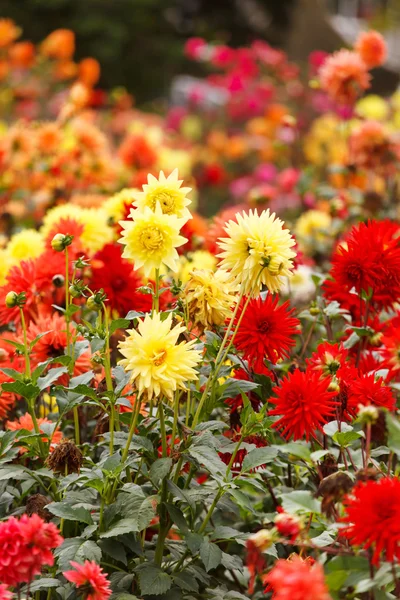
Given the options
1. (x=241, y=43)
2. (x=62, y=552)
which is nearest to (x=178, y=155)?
(x=62, y=552)

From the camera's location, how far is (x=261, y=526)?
63.3 inches

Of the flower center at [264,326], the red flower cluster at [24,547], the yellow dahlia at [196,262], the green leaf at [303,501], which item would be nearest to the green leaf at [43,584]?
the red flower cluster at [24,547]

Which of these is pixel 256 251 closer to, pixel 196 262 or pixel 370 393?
pixel 370 393

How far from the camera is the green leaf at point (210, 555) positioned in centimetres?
121

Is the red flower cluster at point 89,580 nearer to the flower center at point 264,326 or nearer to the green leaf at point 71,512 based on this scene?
the green leaf at point 71,512

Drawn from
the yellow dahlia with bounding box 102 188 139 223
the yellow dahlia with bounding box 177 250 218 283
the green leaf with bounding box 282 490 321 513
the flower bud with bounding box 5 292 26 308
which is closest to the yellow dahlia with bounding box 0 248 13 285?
the yellow dahlia with bounding box 102 188 139 223

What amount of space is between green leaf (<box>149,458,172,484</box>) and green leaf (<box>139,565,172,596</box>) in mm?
141

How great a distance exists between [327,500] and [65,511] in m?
0.41

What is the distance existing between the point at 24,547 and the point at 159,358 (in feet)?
0.94

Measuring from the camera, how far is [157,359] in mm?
1117

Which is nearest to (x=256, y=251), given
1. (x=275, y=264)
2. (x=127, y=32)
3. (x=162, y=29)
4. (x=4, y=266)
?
(x=275, y=264)

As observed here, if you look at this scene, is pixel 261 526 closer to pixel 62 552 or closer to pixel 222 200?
pixel 62 552

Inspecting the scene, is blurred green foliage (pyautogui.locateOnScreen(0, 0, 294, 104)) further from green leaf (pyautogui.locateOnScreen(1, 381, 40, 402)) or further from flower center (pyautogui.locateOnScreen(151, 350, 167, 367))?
flower center (pyautogui.locateOnScreen(151, 350, 167, 367))

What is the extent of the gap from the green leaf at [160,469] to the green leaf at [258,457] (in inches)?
4.2
